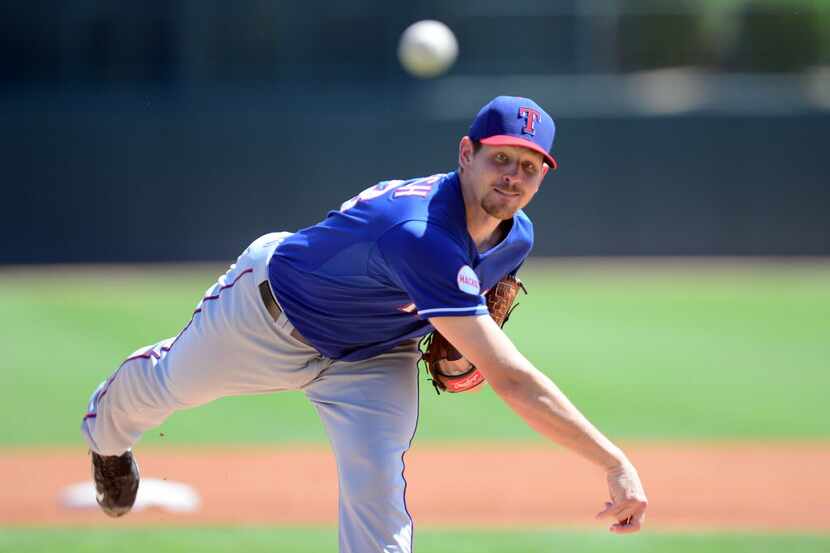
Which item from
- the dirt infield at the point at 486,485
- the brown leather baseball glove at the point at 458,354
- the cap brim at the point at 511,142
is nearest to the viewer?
the cap brim at the point at 511,142

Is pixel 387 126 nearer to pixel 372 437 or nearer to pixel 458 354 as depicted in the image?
pixel 458 354

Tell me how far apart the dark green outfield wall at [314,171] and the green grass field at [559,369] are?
75cm

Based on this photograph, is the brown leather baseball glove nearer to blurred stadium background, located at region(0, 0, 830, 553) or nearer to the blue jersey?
the blue jersey

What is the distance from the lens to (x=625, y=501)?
132 inches

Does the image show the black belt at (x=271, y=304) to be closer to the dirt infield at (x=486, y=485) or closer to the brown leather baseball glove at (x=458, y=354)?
the brown leather baseball glove at (x=458, y=354)

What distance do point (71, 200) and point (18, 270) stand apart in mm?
1195

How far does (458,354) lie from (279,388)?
→ 69cm

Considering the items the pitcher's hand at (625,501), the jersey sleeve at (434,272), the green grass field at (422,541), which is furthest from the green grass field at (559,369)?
the jersey sleeve at (434,272)

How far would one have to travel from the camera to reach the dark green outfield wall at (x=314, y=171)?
53.1 feet

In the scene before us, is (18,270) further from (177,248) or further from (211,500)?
(211,500)

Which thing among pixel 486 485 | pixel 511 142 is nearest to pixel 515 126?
pixel 511 142

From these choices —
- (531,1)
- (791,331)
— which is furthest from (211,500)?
(531,1)

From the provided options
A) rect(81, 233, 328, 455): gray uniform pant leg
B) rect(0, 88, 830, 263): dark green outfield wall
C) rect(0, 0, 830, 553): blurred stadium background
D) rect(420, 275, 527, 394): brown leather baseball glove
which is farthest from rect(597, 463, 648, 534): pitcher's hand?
rect(0, 88, 830, 263): dark green outfield wall

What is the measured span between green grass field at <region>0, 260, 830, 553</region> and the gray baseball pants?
1012 millimetres
